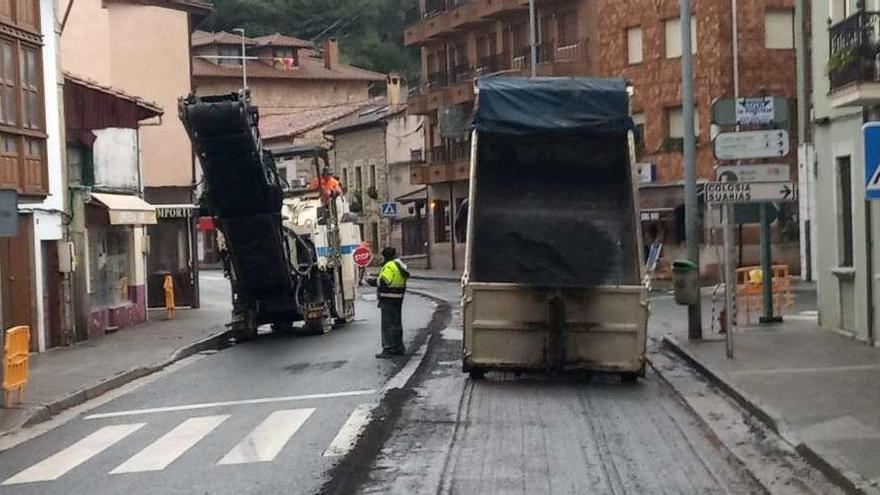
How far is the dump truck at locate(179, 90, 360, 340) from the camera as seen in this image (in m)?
22.9

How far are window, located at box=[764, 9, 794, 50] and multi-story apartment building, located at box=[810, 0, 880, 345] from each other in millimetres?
21651

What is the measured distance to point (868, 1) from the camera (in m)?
19.3

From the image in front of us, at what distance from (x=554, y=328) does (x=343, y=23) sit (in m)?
80.3

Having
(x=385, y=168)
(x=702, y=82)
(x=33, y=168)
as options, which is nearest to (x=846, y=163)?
(x=33, y=168)

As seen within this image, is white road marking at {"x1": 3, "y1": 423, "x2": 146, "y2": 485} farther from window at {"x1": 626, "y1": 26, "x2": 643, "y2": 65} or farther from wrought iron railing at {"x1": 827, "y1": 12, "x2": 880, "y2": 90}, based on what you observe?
window at {"x1": 626, "y1": 26, "x2": 643, "y2": 65}

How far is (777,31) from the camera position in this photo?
43844 millimetres

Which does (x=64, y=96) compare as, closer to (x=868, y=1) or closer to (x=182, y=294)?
(x=182, y=294)

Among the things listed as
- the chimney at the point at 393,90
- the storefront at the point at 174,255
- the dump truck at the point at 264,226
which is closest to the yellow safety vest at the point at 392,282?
the dump truck at the point at 264,226

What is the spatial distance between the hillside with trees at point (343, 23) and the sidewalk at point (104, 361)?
200 feet

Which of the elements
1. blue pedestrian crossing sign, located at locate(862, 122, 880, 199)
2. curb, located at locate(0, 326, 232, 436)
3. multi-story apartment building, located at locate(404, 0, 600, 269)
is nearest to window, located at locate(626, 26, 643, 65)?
multi-story apartment building, located at locate(404, 0, 600, 269)

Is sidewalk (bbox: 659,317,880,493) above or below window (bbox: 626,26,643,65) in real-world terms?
below

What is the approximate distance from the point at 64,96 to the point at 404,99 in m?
44.0

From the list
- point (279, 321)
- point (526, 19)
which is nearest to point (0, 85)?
point (279, 321)

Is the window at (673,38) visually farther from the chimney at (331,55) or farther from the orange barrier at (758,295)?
the chimney at (331,55)
